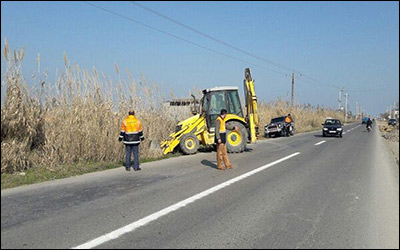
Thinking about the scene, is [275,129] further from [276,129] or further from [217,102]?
[217,102]

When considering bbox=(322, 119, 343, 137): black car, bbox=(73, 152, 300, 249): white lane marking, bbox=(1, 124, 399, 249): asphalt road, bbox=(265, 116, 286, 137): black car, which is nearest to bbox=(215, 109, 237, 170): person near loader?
bbox=(1, 124, 399, 249): asphalt road

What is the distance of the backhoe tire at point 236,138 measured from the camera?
15.9 m

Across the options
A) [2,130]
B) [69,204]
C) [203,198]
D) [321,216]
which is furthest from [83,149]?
[321,216]

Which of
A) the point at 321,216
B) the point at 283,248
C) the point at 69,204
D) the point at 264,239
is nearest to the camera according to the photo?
the point at 283,248

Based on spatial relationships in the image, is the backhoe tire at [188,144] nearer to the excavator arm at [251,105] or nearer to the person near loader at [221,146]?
the excavator arm at [251,105]

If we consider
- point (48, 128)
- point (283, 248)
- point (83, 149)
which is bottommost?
point (283, 248)

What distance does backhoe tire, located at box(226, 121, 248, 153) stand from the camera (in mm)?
15883

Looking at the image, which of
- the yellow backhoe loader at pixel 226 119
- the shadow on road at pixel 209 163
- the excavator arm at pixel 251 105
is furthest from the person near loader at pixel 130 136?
the excavator arm at pixel 251 105

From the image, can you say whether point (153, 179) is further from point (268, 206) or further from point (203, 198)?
point (268, 206)

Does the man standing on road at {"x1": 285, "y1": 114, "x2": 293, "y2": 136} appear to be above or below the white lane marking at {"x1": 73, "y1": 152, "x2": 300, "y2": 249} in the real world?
above

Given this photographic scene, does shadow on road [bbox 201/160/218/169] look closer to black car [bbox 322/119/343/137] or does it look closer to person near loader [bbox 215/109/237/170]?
person near loader [bbox 215/109/237/170]

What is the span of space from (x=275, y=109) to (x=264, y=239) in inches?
1430

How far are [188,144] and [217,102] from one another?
243 cm

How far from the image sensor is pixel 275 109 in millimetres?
40219
